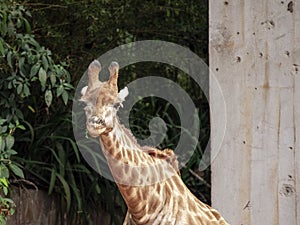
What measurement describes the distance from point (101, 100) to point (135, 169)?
0.53ft

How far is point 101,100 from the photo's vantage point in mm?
1369

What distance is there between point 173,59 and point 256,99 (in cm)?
178

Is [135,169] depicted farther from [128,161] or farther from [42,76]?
[42,76]

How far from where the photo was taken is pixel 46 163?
3.58 meters

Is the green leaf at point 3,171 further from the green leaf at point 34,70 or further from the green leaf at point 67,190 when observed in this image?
the green leaf at point 67,190

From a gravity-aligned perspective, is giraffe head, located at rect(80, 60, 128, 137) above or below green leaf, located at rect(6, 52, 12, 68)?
below

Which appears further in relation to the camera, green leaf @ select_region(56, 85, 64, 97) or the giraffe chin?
green leaf @ select_region(56, 85, 64, 97)

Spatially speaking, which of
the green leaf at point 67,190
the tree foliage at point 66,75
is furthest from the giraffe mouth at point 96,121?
the green leaf at point 67,190

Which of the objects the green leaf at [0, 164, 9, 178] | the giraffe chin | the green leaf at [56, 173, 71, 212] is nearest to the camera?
the giraffe chin

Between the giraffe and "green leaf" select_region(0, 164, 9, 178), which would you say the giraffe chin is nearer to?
the giraffe

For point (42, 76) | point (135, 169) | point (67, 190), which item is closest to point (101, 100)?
point (135, 169)

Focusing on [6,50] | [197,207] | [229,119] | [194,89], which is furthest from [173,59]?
[197,207]

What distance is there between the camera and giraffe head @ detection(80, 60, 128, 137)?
1.35 metres

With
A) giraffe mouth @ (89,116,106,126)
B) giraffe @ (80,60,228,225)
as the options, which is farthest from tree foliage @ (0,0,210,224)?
giraffe mouth @ (89,116,106,126)
